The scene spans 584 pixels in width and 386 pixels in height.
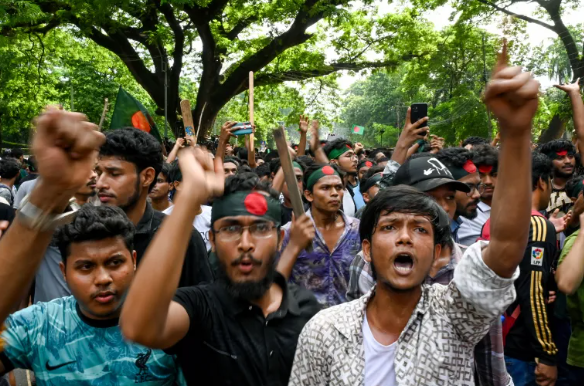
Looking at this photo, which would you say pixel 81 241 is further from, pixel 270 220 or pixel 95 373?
pixel 270 220

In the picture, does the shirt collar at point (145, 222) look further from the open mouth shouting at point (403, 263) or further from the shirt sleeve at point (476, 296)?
the shirt sleeve at point (476, 296)

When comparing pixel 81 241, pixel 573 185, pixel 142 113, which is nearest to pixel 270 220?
pixel 81 241

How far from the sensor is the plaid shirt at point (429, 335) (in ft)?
5.54

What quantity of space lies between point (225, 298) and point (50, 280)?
4.61ft

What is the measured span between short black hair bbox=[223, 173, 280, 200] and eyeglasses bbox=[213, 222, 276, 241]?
185 millimetres

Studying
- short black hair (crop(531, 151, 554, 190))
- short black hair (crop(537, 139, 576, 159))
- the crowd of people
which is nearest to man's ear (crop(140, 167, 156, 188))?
the crowd of people

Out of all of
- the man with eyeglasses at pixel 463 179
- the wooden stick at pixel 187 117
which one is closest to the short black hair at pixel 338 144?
the wooden stick at pixel 187 117

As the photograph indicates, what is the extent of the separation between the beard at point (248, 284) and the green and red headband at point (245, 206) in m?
0.21

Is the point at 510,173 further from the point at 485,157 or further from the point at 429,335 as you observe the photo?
the point at 485,157

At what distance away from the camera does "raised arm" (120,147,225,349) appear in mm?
1664

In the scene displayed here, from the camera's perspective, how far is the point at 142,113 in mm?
6074

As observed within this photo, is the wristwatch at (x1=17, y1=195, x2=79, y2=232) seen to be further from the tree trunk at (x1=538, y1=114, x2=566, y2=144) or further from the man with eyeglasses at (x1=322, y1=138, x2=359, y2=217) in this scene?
the tree trunk at (x1=538, y1=114, x2=566, y2=144)

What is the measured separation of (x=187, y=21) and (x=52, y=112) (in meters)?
17.9

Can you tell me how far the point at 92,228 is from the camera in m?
2.41
